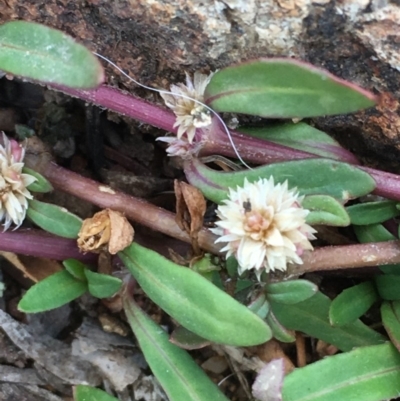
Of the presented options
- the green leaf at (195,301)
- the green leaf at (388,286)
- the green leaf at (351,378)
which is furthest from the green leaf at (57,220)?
the green leaf at (388,286)

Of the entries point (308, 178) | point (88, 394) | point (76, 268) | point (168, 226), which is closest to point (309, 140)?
point (308, 178)

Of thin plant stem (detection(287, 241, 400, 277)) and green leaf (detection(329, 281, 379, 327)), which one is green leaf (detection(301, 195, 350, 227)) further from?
green leaf (detection(329, 281, 379, 327))

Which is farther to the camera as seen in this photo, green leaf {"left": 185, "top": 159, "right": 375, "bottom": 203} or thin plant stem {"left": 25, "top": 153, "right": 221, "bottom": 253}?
thin plant stem {"left": 25, "top": 153, "right": 221, "bottom": 253}

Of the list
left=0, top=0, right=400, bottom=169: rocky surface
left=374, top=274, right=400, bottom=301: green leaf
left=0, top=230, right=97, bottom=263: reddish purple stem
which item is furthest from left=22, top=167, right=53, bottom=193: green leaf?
left=374, top=274, right=400, bottom=301: green leaf

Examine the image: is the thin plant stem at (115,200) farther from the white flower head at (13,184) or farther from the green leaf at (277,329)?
the green leaf at (277,329)

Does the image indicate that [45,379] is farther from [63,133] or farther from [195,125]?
[195,125]
